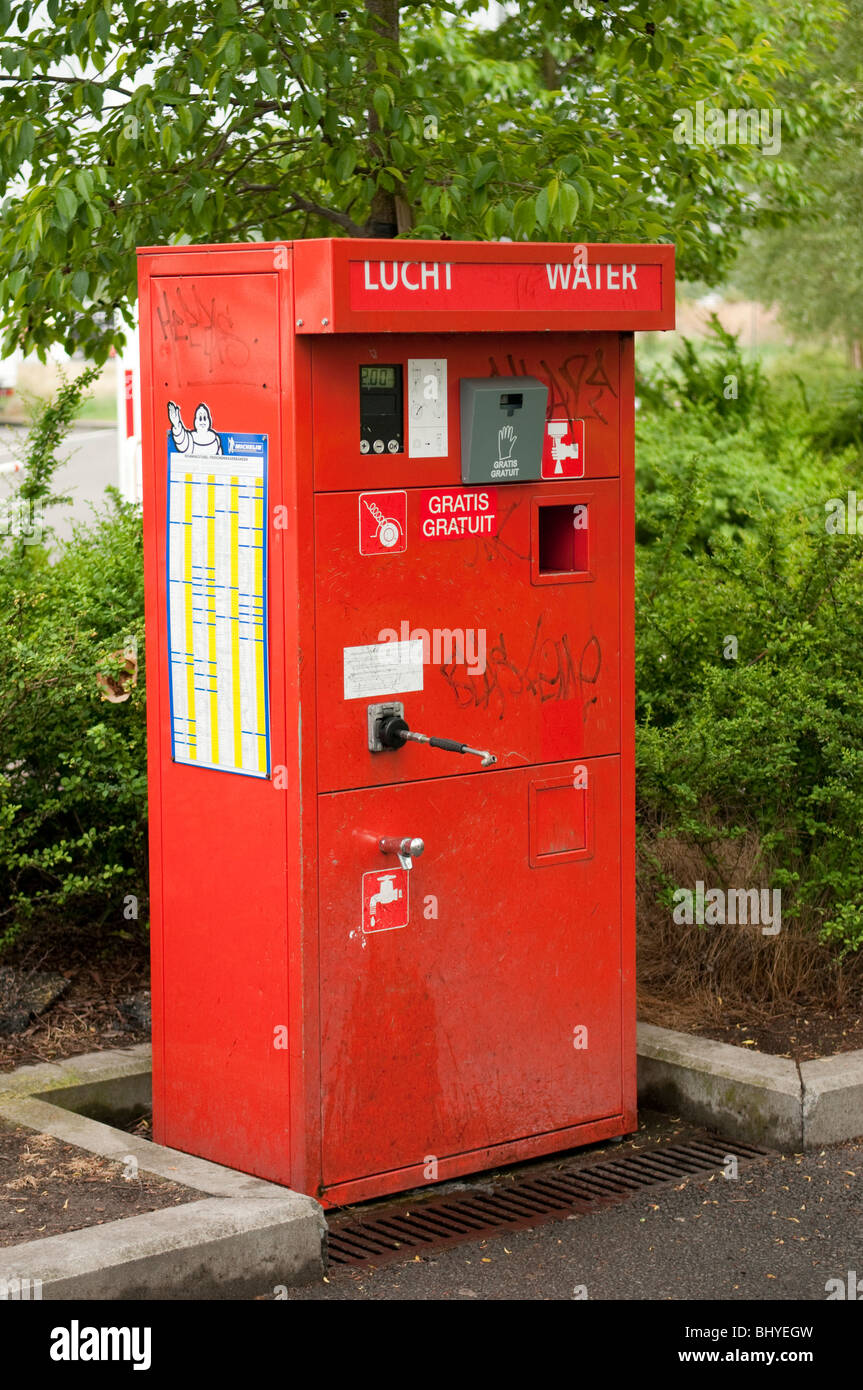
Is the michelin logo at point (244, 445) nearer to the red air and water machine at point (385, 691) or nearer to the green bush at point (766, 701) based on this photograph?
the red air and water machine at point (385, 691)

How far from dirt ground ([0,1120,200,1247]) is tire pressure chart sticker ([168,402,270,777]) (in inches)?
39.7

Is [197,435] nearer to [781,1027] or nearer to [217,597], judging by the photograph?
[217,597]

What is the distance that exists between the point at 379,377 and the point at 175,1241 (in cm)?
205

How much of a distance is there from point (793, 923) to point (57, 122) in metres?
3.59

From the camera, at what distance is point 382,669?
4273mm

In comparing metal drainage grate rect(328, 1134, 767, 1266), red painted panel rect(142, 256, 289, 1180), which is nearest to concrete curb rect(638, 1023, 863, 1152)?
metal drainage grate rect(328, 1134, 767, 1266)

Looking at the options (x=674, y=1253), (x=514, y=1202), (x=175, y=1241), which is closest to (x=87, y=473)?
(x=514, y=1202)

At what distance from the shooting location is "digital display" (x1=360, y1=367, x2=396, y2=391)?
4164 millimetres

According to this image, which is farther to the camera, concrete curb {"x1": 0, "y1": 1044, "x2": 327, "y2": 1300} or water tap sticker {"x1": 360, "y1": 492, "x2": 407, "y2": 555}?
water tap sticker {"x1": 360, "y1": 492, "x2": 407, "y2": 555}

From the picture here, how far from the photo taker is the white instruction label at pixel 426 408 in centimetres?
426

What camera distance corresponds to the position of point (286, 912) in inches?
165

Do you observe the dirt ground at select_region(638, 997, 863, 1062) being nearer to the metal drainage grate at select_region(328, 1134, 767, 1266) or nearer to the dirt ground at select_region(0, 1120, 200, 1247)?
the metal drainage grate at select_region(328, 1134, 767, 1266)
